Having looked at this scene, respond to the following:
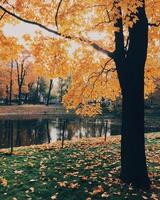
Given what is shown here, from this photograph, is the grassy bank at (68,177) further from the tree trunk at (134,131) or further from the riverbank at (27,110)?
the riverbank at (27,110)

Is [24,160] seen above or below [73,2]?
below

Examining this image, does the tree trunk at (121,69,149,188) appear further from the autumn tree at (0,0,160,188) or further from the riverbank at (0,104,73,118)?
the riverbank at (0,104,73,118)

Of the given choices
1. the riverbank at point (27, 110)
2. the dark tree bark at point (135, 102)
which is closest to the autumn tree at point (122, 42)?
the dark tree bark at point (135, 102)

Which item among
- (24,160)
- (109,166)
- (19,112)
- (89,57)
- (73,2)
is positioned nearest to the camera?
(73,2)

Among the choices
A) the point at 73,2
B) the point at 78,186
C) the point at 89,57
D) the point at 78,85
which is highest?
the point at 73,2

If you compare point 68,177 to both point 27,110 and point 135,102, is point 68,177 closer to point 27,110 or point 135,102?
point 135,102

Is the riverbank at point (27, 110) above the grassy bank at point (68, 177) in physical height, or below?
above

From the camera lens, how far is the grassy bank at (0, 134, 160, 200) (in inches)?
406

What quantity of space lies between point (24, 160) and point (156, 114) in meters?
66.0

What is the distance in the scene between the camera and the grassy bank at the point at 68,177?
406 inches

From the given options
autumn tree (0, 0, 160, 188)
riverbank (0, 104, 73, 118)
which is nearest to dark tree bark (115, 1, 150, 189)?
autumn tree (0, 0, 160, 188)

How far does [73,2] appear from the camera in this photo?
12.5 metres

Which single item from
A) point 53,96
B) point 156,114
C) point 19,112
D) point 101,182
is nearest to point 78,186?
point 101,182

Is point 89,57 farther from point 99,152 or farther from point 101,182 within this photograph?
point 101,182
